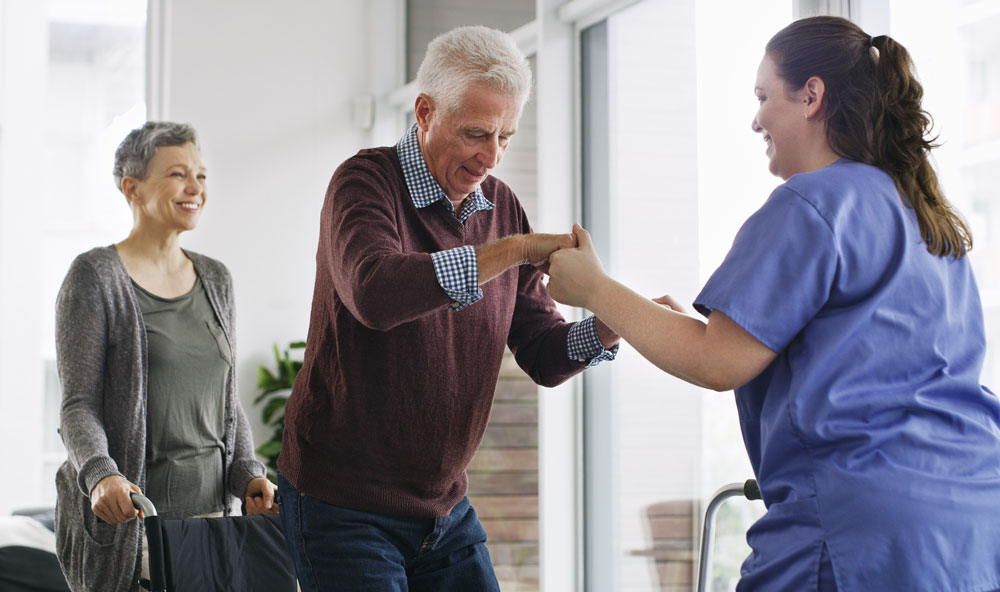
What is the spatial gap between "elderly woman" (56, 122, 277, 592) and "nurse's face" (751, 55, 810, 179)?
1.39 meters

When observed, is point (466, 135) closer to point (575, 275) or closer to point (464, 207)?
point (464, 207)

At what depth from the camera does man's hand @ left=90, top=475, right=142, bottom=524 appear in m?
1.87

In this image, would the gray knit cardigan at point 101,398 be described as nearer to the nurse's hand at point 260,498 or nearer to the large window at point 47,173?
the nurse's hand at point 260,498

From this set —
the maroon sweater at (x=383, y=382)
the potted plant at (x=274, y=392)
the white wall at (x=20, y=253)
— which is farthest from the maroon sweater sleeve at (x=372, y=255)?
the white wall at (x=20, y=253)

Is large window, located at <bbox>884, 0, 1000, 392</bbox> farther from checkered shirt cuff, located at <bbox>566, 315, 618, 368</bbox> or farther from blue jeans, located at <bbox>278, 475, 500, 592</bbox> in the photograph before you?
blue jeans, located at <bbox>278, 475, 500, 592</bbox>

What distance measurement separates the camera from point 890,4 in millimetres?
2184

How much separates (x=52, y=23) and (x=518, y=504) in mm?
3315

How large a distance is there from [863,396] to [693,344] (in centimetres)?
20

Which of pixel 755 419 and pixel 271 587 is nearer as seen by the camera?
pixel 755 419

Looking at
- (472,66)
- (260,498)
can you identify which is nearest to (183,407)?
(260,498)

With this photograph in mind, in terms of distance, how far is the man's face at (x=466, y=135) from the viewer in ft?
5.14

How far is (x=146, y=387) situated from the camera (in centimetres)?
219

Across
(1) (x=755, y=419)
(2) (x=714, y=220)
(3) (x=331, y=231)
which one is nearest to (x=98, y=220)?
(2) (x=714, y=220)

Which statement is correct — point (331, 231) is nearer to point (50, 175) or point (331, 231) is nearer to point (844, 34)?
point (844, 34)
